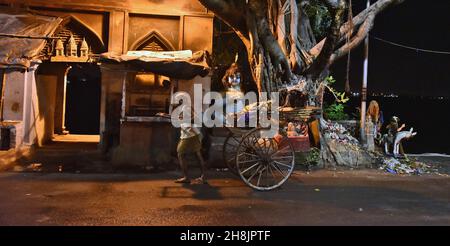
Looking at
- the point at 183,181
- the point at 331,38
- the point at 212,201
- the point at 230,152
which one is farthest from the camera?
the point at 230,152

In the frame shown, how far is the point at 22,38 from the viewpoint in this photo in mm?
12688

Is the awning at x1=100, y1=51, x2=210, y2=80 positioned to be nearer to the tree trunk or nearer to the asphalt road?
the tree trunk

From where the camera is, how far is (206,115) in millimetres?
12383

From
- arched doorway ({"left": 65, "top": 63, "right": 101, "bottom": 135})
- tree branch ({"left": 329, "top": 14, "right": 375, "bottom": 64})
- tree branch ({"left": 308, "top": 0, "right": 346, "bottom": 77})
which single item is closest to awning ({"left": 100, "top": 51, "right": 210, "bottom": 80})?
tree branch ({"left": 308, "top": 0, "right": 346, "bottom": 77})

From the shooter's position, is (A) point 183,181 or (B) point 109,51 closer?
(A) point 183,181

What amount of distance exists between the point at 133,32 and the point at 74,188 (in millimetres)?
6442

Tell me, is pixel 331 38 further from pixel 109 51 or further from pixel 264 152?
pixel 109 51

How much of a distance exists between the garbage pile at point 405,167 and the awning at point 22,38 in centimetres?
1019

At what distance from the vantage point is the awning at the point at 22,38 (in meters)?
12.4

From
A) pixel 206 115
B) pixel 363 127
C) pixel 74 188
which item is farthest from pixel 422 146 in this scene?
pixel 74 188

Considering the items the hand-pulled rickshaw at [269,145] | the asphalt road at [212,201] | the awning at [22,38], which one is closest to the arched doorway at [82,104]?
the awning at [22,38]

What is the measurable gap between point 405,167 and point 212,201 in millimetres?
7261

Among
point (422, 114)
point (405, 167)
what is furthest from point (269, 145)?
point (422, 114)

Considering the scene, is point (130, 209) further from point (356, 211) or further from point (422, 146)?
point (422, 146)
